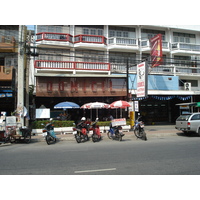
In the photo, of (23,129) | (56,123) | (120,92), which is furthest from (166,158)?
(120,92)

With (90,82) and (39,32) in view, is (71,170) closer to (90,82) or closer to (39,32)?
(90,82)

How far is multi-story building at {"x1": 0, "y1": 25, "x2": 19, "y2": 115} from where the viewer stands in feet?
50.3

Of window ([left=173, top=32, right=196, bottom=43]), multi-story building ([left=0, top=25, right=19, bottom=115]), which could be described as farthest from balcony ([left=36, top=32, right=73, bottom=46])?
window ([left=173, top=32, right=196, bottom=43])

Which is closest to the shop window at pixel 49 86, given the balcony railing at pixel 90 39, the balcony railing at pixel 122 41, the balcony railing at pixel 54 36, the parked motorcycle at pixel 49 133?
the balcony railing at pixel 54 36

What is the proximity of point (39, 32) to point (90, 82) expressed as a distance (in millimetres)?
7681

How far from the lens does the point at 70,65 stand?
1769 cm

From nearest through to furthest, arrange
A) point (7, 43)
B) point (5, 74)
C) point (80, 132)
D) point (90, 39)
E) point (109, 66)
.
→ point (80, 132) < point (5, 74) < point (7, 43) < point (109, 66) < point (90, 39)

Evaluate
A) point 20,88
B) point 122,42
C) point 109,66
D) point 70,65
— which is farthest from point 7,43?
point 122,42

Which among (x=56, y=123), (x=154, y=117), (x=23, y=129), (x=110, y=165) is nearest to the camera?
(x=110, y=165)

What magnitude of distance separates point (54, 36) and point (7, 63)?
553 cm

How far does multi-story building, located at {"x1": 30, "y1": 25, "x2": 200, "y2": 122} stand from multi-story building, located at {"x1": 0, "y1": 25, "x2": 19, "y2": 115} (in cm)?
201

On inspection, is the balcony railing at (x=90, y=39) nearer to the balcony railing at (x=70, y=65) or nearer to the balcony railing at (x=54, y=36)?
the balcony railing at (x=54, y=36)

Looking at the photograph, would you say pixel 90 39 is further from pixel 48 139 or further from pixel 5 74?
pixel 48 139

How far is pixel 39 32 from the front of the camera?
59.6ft
